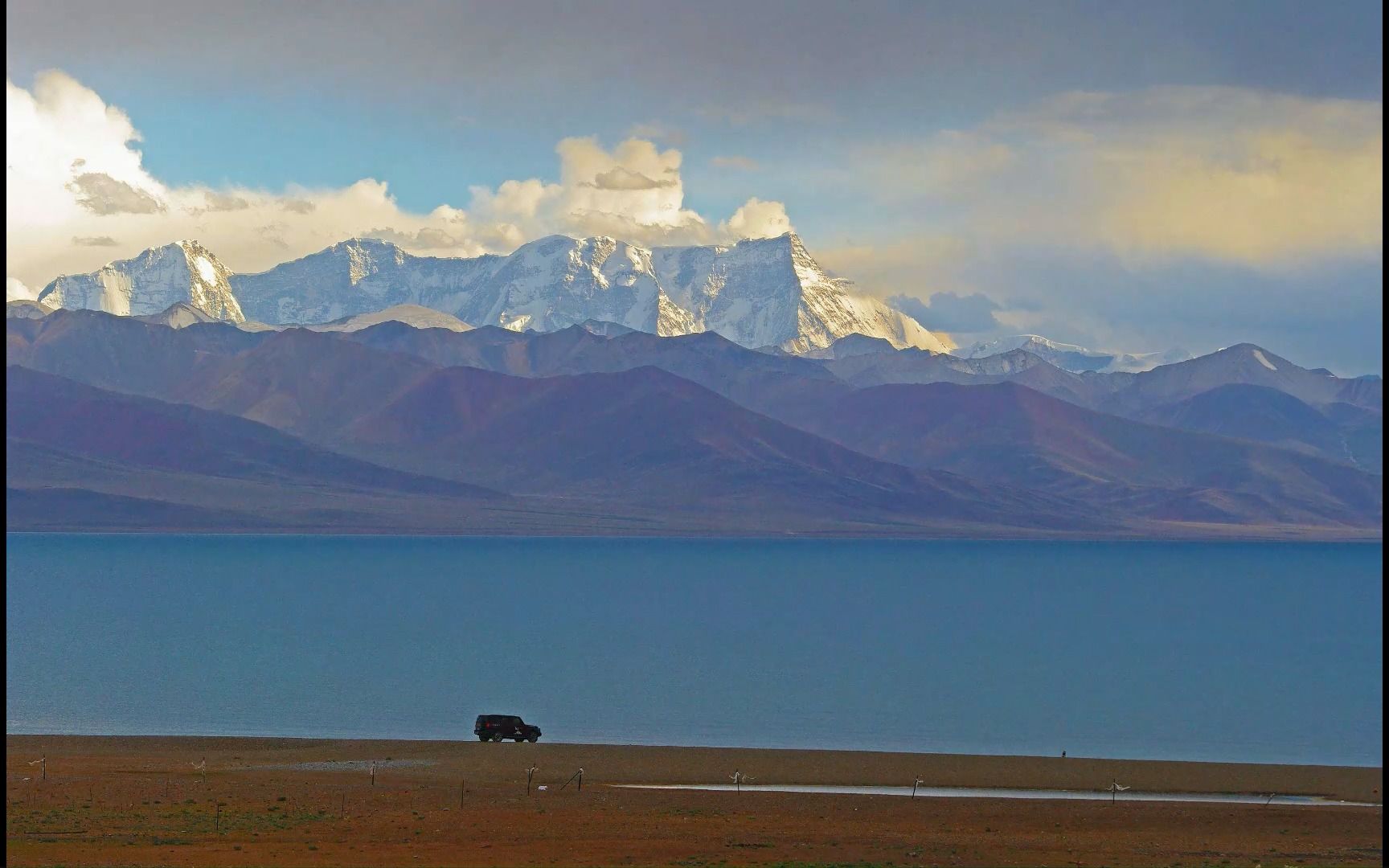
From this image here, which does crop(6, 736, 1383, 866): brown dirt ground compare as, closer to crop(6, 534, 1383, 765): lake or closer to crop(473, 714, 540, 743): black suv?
crop(473, 714, 540, 743): black suv

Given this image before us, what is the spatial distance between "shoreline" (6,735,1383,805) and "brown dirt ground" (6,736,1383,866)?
17 centimetres

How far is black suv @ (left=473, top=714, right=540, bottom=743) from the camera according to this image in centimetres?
5491

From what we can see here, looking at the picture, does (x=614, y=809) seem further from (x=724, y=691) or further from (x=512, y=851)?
(x=724, y=691)

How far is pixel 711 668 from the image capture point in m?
92.7

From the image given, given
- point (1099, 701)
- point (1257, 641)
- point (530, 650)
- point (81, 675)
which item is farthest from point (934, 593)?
point (81, 675)

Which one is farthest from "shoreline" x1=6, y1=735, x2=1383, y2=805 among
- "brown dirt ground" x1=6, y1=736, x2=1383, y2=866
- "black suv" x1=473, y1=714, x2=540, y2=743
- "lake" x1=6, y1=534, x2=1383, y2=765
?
"lake" x1=6, y1=534, x2=1383, y2=765

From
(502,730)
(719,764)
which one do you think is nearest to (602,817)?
(719,764)

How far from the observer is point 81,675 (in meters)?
83.8

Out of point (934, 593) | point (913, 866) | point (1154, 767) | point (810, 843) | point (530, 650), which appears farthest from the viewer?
point (934, 593)

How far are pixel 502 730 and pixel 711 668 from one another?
38.4 m

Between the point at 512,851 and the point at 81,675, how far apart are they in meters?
58.0

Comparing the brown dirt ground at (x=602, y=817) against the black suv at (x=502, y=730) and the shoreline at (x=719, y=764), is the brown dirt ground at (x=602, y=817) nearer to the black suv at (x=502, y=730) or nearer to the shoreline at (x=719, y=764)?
the shoreline at (x=719, y=764)

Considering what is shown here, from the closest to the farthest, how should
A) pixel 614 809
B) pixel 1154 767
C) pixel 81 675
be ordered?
1. pixel 614 809
2. pixel 1154 767
3. pixel 81 675

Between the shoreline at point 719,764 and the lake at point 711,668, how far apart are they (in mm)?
6119
